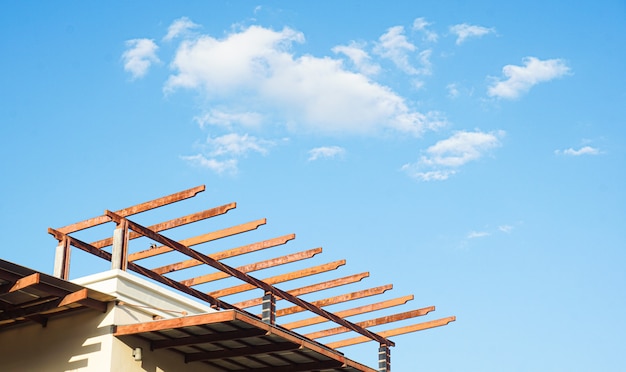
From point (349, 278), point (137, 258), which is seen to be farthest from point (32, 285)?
point (349, 278)

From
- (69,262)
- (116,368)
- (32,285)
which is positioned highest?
(69,262)

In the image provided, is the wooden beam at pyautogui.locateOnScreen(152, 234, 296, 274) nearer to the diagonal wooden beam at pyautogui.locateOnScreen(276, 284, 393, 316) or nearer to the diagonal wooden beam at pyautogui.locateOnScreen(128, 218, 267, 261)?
the diagonal wooden beam at pyautogui.locateOnScreen(128, 218, 267, 261)

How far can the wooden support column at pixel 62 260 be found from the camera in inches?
544

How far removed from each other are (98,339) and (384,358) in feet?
23.7

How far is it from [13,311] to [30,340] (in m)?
0.79

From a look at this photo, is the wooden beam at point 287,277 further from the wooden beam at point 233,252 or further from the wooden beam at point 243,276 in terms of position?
the wooden beam at point 233,252

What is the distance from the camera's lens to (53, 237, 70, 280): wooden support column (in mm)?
13828

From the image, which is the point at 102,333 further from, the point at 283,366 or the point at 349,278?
the point at 349,278

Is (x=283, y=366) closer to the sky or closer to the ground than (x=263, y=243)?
closer to the ground

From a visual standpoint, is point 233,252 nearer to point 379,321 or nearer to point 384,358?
point 379,321

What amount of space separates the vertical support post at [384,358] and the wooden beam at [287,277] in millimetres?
2825

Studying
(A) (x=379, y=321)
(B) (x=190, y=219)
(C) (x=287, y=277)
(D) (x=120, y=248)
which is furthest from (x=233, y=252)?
(A) (x=379, y=321)

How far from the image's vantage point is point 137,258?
54.2ft

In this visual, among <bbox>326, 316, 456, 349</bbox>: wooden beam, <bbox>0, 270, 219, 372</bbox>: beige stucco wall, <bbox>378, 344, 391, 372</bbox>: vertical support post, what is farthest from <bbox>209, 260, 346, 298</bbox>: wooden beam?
<bbox>0, 270, 219, 372</bbox>: beige stucco wall
